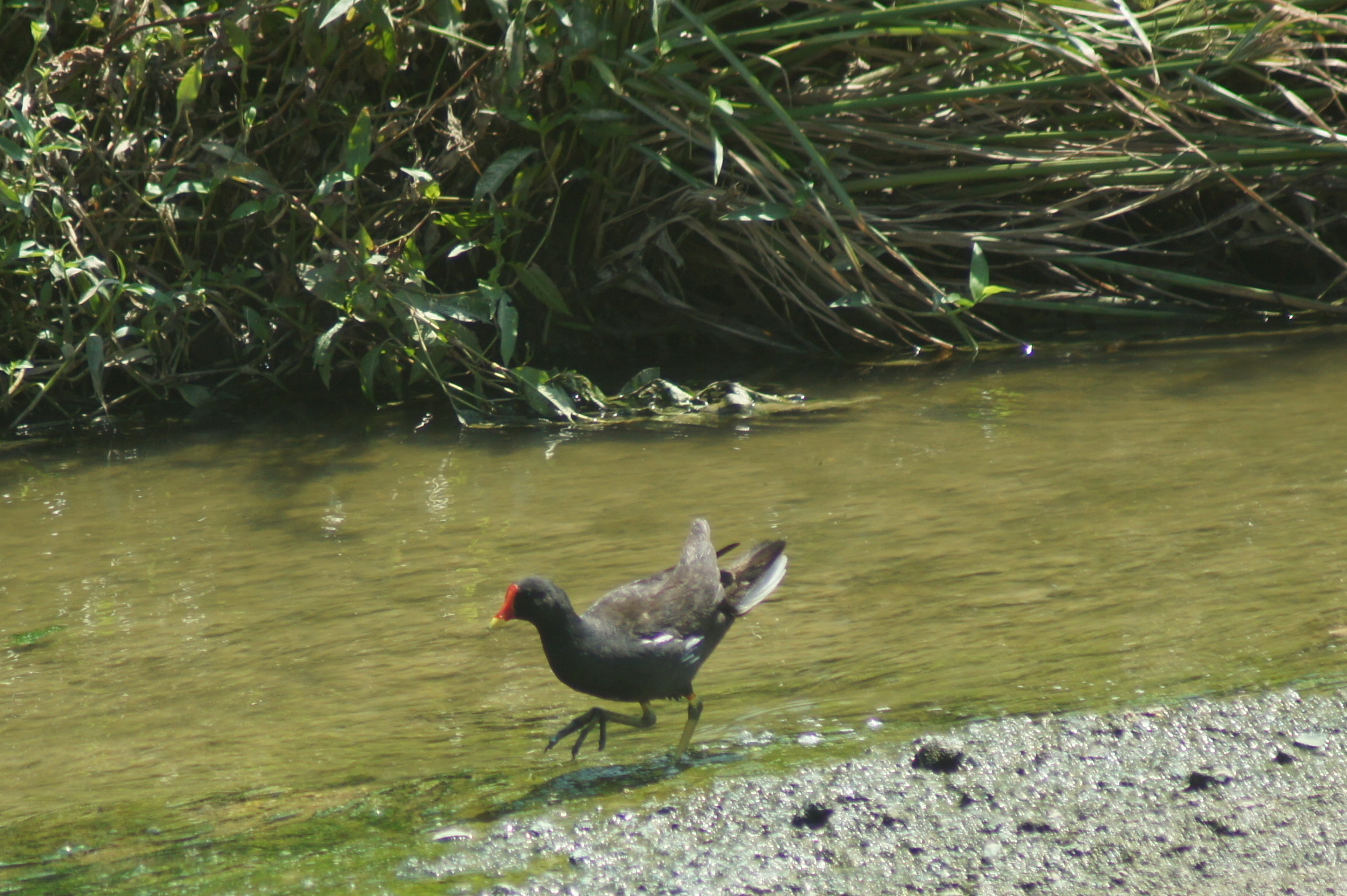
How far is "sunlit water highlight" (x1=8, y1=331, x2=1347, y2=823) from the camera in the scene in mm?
2682

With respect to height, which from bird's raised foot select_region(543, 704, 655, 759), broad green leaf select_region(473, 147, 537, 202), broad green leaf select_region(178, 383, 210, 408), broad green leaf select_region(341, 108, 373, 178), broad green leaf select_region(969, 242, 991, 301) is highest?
broad green leaf select_region(341, 108, 373, 178)

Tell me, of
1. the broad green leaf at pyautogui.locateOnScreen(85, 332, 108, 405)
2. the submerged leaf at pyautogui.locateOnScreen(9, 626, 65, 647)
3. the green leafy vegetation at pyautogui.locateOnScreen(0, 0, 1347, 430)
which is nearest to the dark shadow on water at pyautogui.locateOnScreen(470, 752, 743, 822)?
the submerged leaf at pyautogui.locateOnScreen(9, 626, 65, 647)

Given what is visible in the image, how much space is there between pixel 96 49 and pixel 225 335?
3.97ft

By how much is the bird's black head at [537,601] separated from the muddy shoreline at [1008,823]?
1.44 feet

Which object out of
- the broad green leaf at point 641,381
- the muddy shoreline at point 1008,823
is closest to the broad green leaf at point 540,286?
the broad green leaf at point 641,381

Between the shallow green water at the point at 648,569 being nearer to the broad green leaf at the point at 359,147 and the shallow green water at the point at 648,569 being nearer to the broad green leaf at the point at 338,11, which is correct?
the broad green leaf at the point at 359,147

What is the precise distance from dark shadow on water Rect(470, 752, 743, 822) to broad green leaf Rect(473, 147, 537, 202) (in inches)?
121

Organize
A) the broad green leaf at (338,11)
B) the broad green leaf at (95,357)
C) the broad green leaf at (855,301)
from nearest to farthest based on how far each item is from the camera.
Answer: the broad green leaf at (338,11), the broad green leaf at (95,357), the broad green leaf at (855,301)

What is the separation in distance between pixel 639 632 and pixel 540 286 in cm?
289

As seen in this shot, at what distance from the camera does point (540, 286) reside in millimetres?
5438

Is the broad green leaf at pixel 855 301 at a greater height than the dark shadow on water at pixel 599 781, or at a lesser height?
greater

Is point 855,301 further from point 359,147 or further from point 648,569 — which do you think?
point 648,569

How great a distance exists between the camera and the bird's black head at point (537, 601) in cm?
262

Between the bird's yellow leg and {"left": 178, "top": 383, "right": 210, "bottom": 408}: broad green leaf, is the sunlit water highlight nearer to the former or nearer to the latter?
the bird's yellow leg
